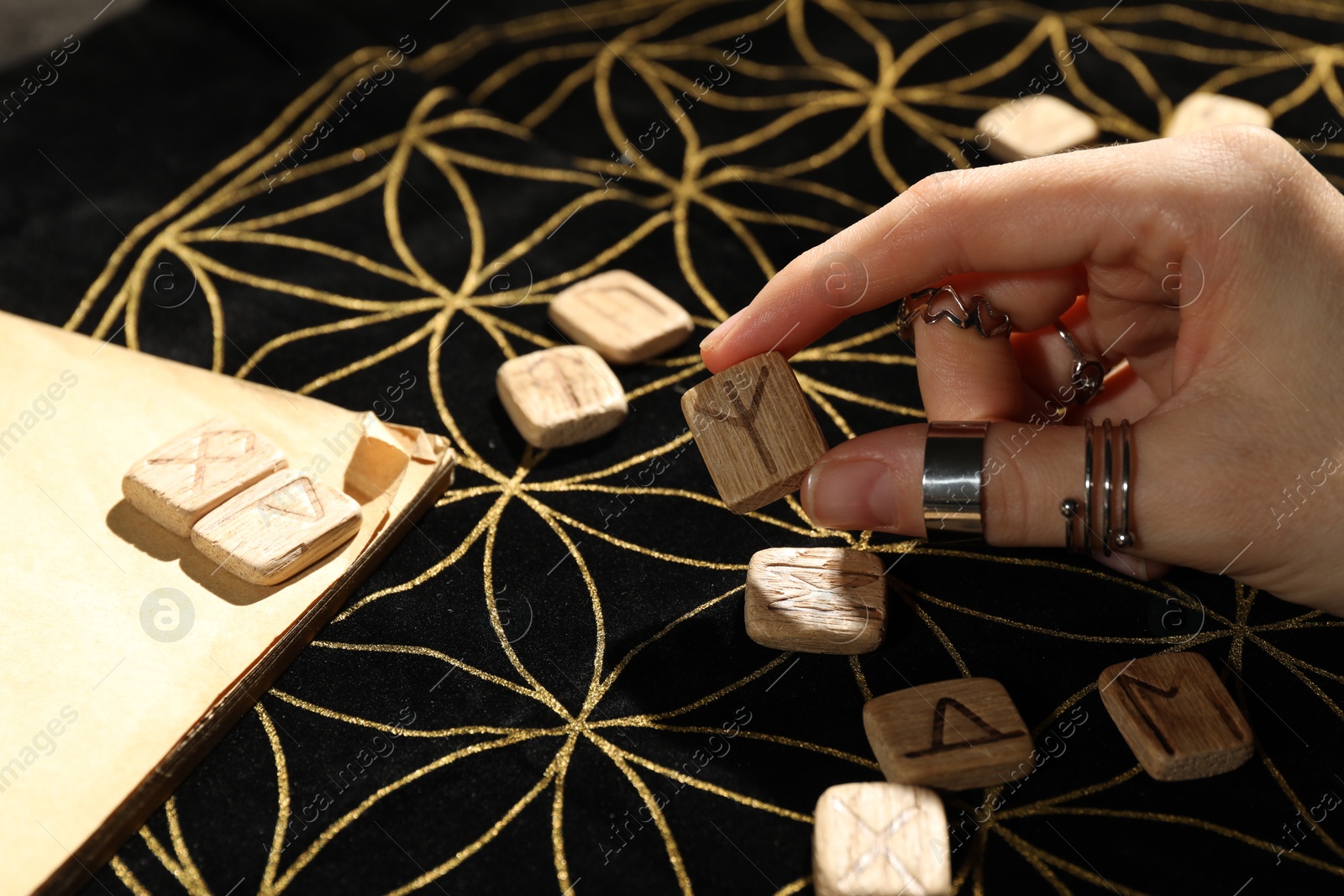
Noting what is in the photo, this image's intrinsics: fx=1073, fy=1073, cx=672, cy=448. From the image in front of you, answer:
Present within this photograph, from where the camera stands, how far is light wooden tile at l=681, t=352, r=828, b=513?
1119 mm

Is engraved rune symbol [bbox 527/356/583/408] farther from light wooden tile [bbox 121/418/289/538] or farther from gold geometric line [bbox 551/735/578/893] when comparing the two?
gold geometric line [bbox 551/735/578/893]

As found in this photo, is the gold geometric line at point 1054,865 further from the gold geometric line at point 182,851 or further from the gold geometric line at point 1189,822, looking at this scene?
the gold geometric line at point 182,851

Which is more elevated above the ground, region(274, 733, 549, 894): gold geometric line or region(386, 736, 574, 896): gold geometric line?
region(274, 733, 549, 894): gold geometric line

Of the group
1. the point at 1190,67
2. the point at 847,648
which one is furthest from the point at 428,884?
the point at 1190,67

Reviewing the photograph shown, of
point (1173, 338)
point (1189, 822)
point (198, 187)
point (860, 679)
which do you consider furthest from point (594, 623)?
point (198, 187)

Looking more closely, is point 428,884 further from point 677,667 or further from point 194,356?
point 194,356

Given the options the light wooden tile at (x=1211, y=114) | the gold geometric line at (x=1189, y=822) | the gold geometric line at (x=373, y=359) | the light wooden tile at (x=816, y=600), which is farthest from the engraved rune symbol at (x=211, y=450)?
the light wooden tile at (x=1211, y=114)

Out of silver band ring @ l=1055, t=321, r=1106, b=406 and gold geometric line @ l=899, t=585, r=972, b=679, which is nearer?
gold geometric line @ l=899, t=585, r=972, b=679

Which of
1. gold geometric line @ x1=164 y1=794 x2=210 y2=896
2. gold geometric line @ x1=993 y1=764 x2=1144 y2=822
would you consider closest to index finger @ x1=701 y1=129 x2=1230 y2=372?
gold geometric line @ x1=993 y1=764 x2=1144 y2=822

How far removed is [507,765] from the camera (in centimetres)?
106

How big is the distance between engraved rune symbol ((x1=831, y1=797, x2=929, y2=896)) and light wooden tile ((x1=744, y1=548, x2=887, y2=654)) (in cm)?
18

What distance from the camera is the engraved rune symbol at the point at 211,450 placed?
1.23 m

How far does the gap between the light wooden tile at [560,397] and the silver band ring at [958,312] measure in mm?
390

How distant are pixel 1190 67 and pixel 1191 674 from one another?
1.37 meters
